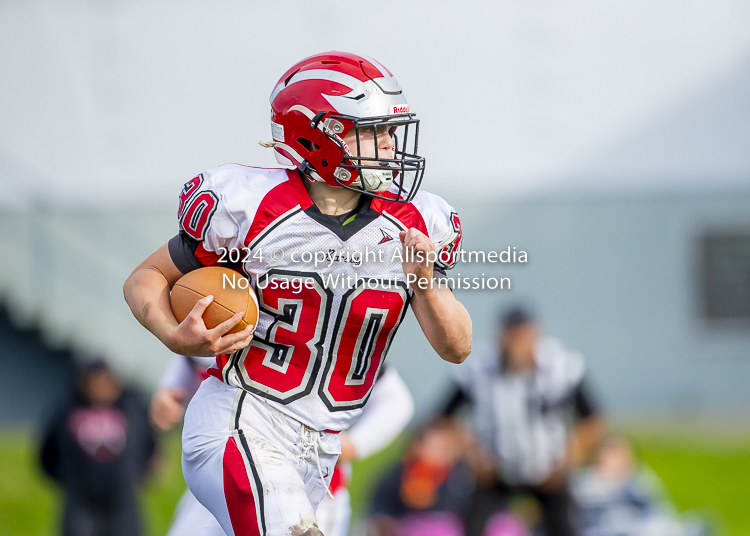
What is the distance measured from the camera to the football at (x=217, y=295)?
2.83 m

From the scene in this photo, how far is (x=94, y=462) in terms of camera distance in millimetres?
7430

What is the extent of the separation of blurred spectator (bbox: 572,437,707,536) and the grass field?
1.82 ft

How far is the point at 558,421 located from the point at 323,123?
444 cm

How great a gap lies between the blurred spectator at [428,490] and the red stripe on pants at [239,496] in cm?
411

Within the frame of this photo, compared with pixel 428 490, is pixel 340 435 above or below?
above

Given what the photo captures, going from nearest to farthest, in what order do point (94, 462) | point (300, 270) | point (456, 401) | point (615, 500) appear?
point (300, 270)
point (456, 401)
point (615, 500)
point (94, 462)

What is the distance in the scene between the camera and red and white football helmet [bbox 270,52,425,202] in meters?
2.98

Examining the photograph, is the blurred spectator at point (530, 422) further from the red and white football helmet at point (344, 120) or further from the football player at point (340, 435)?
the red and white football helmet at point (344, 120)

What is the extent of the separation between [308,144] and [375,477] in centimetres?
571

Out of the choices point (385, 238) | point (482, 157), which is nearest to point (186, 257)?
point (385, 238)

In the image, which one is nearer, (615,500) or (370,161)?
(370,161)

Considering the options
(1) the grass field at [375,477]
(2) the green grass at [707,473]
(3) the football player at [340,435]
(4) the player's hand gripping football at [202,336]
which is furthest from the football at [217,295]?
(2) the green grass at [707,473]

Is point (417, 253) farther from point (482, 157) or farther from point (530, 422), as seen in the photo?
point (482, 157)

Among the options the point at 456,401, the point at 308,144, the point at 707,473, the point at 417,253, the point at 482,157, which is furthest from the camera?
the point at 482,157
